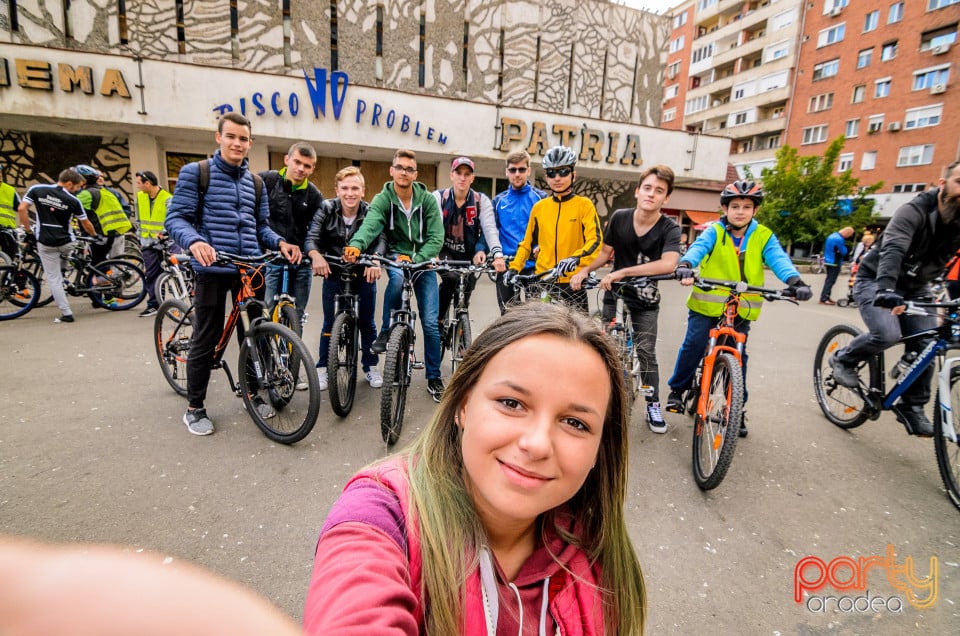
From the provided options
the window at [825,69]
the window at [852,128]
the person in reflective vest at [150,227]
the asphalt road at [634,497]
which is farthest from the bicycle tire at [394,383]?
the window at [825,69]

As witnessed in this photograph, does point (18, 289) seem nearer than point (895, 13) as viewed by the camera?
Yes

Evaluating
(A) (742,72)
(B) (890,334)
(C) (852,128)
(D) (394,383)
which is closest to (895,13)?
(C) (852,128)

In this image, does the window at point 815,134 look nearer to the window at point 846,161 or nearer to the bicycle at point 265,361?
the window at point 846,161

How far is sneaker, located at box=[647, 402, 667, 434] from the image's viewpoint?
13.6ft

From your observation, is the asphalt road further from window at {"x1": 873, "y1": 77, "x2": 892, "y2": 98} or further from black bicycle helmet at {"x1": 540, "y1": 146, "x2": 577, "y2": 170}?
window at {"x1": 873, "y1": 77, "x2": 892, "y2": 98}

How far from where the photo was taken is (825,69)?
38.1m

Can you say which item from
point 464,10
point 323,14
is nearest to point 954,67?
point 464,10

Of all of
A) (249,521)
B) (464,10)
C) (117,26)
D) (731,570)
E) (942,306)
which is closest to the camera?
(731,570)

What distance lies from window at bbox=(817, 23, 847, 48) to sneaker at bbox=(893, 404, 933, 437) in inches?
1885

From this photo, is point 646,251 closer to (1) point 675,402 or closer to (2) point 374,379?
(1) point 675,402

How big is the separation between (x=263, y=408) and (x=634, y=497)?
2.96 m

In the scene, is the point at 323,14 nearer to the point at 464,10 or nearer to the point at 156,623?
the point at 464,10

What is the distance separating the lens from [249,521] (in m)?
2.70

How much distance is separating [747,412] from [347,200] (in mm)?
4697
